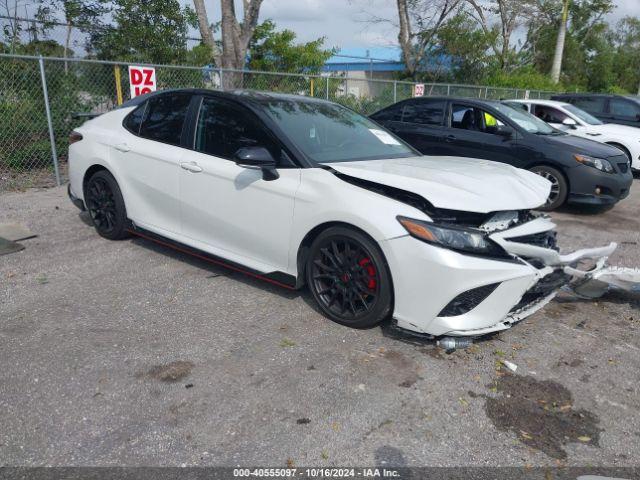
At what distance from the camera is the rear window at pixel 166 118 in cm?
477

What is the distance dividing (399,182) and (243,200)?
4.15ft

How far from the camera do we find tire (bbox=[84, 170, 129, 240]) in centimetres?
523

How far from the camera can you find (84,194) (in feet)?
18.4

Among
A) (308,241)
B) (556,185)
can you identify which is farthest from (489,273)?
(556,185)

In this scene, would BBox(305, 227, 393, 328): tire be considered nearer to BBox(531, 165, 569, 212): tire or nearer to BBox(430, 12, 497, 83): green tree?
BBox(531, 165, 569, 212): tire

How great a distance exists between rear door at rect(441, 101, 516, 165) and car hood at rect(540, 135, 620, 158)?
1.93ft

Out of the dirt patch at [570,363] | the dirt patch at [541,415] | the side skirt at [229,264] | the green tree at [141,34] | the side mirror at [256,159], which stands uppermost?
the green tree at [141,34]

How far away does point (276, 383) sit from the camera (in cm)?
314

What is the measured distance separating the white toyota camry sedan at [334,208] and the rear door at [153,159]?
0.04 ft

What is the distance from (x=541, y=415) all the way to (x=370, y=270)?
132 centimetres

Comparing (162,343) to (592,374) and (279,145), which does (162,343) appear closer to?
(279,145)

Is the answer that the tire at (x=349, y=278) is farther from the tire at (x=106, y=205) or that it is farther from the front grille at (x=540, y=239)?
the tire at (x=106, y=205)

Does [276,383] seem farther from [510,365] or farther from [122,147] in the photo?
[122,147]

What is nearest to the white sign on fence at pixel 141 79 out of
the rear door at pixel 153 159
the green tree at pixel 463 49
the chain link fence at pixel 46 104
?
the chain link fence at pixel 46 104
